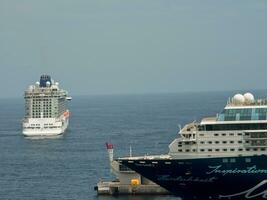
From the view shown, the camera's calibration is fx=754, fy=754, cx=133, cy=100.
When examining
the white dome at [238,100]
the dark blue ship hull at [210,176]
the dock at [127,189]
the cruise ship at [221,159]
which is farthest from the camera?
the dock at [127,189]

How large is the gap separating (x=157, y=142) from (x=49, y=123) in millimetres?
32437

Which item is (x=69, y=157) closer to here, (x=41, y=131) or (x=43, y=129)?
(x=41, y=131)

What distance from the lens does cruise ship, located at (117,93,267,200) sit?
2045 inches

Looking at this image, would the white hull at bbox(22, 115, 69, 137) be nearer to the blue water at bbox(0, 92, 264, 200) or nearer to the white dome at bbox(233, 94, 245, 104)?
the blue water at bbox(0, 92, 264, 200)

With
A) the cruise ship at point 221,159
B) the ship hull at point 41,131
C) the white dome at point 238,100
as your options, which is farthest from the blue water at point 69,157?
the white dome at point 238,100

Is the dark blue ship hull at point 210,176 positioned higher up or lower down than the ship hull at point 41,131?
lower down

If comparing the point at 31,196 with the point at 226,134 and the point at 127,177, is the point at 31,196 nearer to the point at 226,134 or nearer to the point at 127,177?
the point at 127,177

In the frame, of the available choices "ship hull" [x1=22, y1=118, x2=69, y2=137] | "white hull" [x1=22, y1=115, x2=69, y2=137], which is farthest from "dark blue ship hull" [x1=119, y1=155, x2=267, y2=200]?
"white hull" [x1=22, y1=115, x2=69, y2=137]

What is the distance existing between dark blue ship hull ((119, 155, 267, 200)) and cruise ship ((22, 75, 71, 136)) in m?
73.0

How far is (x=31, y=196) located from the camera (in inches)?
2469

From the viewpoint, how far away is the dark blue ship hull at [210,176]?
170ft

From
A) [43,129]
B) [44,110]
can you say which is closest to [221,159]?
[43,129]

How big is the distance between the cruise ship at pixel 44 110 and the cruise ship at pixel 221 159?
74.0m

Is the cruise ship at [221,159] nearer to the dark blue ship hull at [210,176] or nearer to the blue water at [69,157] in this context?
the dark blue ship hull at [210,176]
